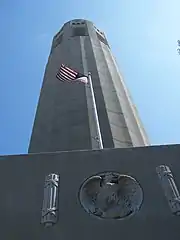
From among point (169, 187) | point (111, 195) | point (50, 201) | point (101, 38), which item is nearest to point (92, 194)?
point (111, 195)

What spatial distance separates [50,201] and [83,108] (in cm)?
822

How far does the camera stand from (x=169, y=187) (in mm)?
9133

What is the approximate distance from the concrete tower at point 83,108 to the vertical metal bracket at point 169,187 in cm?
442

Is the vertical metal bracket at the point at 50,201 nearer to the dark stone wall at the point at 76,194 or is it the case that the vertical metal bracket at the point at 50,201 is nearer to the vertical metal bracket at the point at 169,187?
the dark stone wall at the point at 76,194

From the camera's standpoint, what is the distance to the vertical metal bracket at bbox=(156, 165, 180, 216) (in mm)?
8663

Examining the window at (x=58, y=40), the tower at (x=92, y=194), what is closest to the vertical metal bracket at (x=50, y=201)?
the tower at (x=92, y=194)

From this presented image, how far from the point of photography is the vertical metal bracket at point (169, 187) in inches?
341

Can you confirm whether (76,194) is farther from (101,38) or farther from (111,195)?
(101,38)

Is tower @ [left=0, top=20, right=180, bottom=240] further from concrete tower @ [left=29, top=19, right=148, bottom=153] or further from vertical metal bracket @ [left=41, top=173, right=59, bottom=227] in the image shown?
concrete tower @ [left=29, top=19, right=148, bottom=153]

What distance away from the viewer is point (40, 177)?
31.7 feet

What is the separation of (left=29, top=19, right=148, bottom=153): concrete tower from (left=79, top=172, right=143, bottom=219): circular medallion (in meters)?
4.30

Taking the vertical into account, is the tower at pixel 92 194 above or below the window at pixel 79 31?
below

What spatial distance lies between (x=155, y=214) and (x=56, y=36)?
22803 millimetres

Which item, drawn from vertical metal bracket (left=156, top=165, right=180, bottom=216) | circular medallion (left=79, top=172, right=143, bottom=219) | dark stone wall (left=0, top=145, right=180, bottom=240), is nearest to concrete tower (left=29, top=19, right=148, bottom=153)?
dark stone wall (left=0, top=145, right=180, bottom=240)
